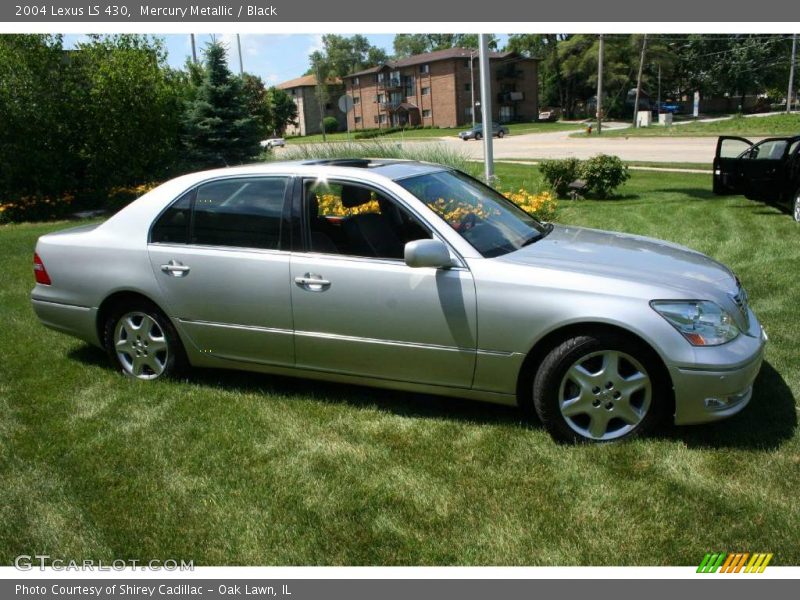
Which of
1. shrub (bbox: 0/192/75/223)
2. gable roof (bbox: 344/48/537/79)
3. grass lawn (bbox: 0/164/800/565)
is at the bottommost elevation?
grass lawn (bbox: 0/164/800/565)

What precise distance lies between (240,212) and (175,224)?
0.55 m

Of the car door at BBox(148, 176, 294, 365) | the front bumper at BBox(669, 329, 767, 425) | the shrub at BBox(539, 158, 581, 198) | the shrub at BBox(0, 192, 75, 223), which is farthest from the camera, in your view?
the shrub at BBox(0, 192, 75, 223)

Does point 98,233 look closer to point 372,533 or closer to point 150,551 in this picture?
point 150,551

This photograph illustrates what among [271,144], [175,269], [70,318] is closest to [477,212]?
[175,269]

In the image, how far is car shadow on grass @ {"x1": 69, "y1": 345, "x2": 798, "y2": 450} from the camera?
4.14m

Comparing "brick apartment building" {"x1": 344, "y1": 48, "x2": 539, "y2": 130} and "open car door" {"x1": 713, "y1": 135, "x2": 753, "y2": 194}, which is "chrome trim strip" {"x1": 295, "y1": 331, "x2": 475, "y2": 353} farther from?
"brick apartment building" {"x1": 344, "y1": 48, "x2": 539, "y2": 130}

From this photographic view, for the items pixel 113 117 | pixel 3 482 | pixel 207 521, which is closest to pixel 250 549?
pixel 207 521

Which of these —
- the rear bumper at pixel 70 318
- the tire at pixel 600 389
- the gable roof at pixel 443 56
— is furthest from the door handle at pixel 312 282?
the gable roof at pixel 443 56

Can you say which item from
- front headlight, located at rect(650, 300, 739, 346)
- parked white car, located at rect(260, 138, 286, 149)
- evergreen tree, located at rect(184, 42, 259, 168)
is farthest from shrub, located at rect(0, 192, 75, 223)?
front headlight, located at rect(650, 300, 739, 346)

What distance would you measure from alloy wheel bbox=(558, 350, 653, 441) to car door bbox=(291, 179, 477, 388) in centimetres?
60

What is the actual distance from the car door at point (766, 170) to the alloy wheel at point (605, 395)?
9.08 metres

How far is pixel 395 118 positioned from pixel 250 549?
85.0 m

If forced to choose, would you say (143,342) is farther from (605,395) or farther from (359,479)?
(605,395)

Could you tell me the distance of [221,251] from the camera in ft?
15.8
